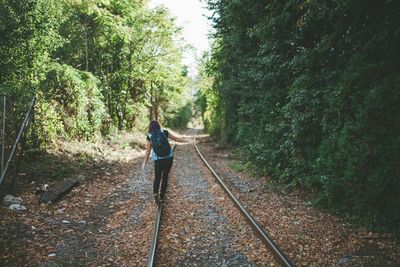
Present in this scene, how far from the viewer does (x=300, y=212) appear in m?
7.29

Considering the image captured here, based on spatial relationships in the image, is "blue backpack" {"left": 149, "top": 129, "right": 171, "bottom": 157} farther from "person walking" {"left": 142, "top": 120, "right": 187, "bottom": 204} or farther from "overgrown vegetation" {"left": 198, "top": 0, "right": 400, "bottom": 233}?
"overgrown vegetation" {"left": 198, "top": 0, "right": 400, "bottom": 233}

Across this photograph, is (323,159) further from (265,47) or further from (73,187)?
(73,187)

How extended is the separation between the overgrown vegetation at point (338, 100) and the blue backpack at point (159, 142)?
3.52 m

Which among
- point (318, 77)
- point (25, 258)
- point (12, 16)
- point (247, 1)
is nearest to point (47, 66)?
point (12, 16)

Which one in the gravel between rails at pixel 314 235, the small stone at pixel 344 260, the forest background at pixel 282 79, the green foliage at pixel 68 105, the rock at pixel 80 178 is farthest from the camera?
the green foliage at pixel 68 105

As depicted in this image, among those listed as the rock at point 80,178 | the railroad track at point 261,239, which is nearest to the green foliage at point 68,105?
the rock at point 80,178

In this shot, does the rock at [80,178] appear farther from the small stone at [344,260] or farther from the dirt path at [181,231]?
the small stone at [344,260]

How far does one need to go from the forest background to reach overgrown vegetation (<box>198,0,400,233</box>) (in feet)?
0.08

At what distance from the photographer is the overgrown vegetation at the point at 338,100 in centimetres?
555

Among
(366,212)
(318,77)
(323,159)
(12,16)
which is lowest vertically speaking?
(366,212)

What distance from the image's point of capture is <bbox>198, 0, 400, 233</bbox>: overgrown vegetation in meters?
5.55

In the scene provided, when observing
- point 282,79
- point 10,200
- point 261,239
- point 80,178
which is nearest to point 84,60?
point 80,178

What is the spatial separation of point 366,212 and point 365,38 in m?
3.43

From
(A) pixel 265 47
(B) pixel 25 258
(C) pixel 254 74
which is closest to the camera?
(B) pixel 25 258
